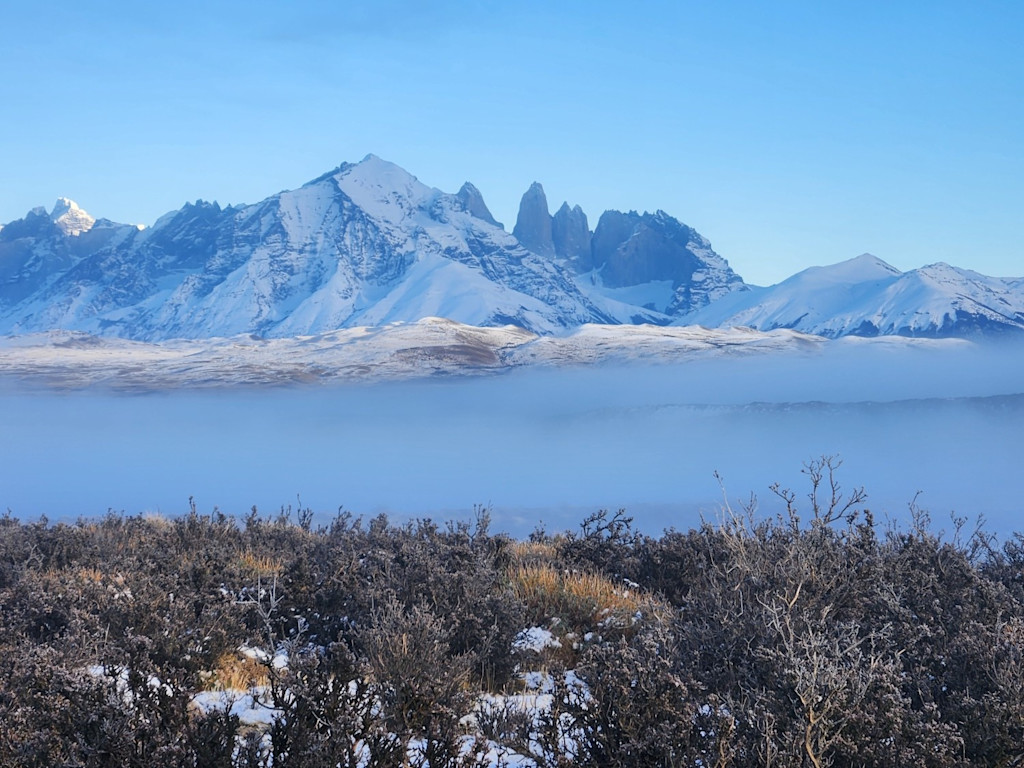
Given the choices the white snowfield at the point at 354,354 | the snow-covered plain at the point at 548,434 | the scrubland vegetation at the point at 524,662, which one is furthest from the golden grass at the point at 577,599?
the white snowfield at the point at 354,354

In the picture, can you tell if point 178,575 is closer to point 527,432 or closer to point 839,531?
point 839,531

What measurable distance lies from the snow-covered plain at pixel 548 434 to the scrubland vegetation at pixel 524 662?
3341cm

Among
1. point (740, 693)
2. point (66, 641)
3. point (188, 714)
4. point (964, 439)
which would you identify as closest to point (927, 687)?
point (740, 693)

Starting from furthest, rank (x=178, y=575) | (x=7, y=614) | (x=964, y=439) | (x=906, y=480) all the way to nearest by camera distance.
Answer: (x=964, y=439) → (x=906, y=480) → (x=178, y=575) → (x=7, y=614)

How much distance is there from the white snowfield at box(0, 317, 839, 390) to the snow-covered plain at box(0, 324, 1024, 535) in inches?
29.0

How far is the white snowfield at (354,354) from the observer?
119188 millimetres

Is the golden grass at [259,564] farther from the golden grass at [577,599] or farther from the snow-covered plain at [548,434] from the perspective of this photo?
the snow-covered plain at [548,434]

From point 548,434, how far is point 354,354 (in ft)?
126

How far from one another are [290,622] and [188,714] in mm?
3370

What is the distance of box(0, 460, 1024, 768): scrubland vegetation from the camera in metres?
3.71

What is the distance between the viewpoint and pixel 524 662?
21.6ft

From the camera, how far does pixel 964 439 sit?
102m

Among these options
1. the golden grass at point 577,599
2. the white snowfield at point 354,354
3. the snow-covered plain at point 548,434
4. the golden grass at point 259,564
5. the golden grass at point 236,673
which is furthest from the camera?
the white snowfield at point 354,354

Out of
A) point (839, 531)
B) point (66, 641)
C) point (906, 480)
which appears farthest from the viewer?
point (906, 480)
